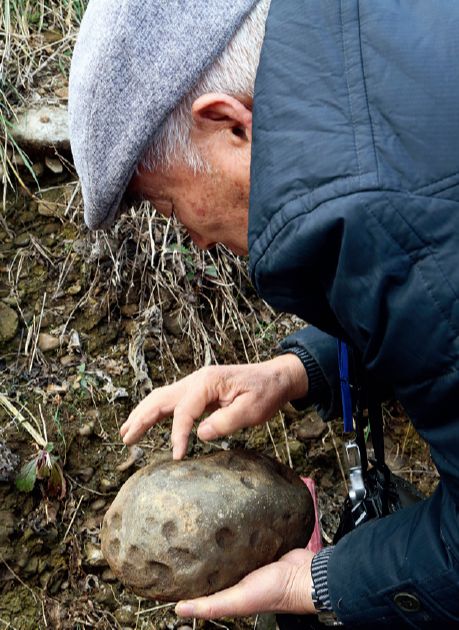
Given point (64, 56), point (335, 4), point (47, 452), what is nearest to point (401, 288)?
point (335, 4)

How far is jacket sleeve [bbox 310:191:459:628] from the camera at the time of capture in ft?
4.26

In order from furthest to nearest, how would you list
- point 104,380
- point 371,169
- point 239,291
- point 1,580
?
point 239,291
point 104,380
point 1,580
point 371,169

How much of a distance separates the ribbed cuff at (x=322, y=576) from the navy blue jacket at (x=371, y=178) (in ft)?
1.82

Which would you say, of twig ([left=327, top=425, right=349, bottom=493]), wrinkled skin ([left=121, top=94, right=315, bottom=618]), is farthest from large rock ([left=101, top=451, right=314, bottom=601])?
→ twig ([left=327, top=425, right=349, bottom=493])

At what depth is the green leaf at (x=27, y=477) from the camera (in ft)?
8.85

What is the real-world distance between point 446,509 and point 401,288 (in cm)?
55

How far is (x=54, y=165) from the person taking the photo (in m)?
3.30

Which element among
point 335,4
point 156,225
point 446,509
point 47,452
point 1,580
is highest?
point 335,4

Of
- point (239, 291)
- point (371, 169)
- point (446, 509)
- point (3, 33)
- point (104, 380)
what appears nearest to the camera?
point (371, 169)

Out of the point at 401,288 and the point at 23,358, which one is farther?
the point at 23,358

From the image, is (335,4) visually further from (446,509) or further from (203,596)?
(203,596)

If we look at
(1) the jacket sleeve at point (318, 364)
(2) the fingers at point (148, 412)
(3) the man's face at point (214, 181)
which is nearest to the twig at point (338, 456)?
(1) the jacket sleeve at point (318, 364)

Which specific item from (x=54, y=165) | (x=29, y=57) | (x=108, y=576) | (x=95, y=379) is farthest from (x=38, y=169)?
(x=108, y=576)

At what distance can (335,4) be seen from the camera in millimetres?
1386
